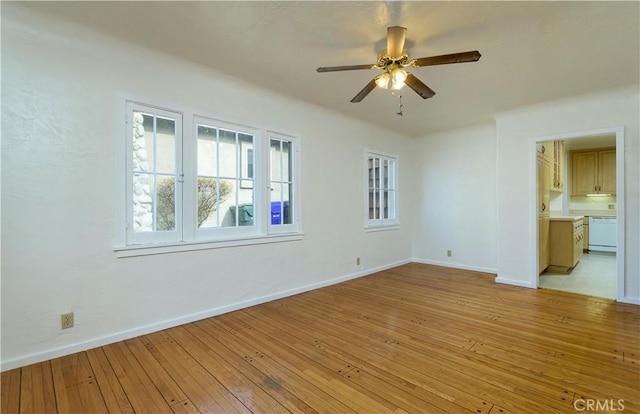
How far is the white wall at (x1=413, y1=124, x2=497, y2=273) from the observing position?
16.7ft

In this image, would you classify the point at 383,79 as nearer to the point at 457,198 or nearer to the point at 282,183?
the point at 282,183

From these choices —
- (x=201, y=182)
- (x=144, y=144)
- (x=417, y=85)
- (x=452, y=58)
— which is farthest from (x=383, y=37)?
(x=144, y=144)

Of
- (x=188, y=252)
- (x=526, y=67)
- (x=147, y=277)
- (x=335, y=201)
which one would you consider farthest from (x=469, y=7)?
(x=147, y=277)

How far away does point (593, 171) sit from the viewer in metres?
6.82

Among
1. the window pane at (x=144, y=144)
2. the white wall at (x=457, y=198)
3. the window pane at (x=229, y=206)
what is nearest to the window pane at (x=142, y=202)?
the window pane at (x=144, y=144)

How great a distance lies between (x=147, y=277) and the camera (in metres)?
2.73

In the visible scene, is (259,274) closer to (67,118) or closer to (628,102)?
(67,118)

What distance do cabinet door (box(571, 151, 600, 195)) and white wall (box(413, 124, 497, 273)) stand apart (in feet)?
12.6

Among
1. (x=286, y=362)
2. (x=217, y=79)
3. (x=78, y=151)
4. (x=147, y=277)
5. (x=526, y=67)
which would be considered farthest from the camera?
(x=217, y=79)

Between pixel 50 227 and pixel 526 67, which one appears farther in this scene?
pixel 526 67

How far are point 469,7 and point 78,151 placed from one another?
3258 mm

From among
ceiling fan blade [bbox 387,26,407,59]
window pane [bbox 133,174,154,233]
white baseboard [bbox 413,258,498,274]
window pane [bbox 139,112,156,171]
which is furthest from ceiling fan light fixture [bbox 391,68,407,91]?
white baseboard [bbox 413,258,498,274]

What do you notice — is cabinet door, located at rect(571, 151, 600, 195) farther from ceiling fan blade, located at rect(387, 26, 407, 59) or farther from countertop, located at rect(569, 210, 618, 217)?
ceiling fan blade, located at rect(387, 26, 407, 59)

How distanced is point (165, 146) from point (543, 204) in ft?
18.1
